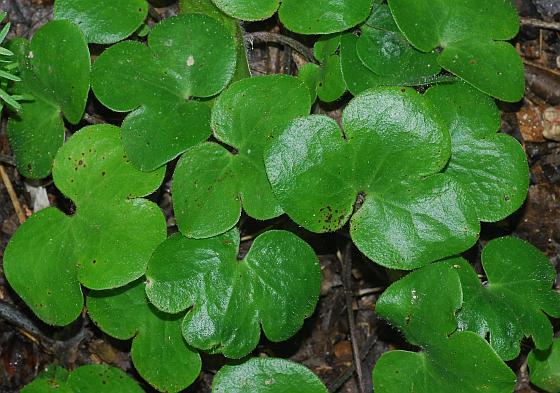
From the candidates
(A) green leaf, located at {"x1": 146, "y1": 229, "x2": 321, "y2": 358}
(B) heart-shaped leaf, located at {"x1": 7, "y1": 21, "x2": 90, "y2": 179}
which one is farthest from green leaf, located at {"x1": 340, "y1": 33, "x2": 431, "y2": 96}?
(B) heart-shaped leaf, located at {"x1": 7, "y1": 21, "x2": 90, "y2": 179}

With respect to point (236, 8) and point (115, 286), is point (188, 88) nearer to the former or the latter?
point (236, 8)

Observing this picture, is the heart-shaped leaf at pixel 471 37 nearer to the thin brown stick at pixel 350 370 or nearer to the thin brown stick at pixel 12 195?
the thin brown stick at pixel 350 370

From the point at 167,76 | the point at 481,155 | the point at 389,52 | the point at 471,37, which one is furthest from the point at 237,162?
the point at 471,37

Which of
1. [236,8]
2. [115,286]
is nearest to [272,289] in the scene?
[115,286]

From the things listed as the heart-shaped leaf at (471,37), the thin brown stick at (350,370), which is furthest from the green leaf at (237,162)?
the thin brown stick at (350,370)

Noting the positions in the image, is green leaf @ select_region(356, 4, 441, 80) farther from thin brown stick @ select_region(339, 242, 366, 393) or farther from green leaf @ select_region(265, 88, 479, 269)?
thin brown stick @ select_region(339, 242, 366, 393)

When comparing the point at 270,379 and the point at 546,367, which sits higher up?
the point at 270,379

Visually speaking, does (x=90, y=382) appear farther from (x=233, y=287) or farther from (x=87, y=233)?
(x=233, y=287)
